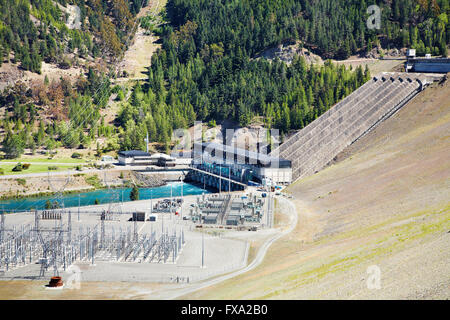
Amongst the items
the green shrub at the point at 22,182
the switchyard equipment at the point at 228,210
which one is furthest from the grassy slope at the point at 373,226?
the green shrub at the point at 22,182

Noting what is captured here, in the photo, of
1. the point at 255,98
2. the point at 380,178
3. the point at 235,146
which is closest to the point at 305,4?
the point at 255,98

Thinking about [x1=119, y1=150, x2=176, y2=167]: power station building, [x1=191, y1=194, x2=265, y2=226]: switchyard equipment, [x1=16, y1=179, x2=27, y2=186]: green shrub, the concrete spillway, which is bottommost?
[x1=191, y1=194, x2=265, y2=226]: switchyard equipment

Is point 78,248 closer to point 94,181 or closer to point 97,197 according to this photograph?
point 97,197

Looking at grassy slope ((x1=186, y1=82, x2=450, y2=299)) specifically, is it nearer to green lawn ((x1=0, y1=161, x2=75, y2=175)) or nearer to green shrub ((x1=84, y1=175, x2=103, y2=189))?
green shrub ((x1=84, y1=175, x2=103, y2=189))

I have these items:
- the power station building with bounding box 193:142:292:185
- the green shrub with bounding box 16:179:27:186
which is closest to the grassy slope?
the power station building with bounding box 193:142:292:185

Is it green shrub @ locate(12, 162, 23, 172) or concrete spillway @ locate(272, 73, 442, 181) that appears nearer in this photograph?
concrete spillway @ locate(272, 73, 442, 181)

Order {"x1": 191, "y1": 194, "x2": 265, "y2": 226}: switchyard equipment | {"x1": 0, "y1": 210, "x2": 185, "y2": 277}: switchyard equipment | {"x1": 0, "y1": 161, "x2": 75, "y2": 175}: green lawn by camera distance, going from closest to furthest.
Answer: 1. {"x1": 0, "y1": 210, "x2": 185, "y2": 277}: switchyard equipment
2. {"x1": 191, "y1": 194, "x2": 265, "y2": 226}: switchyard equipment
3. {"x1": 0, "y1": 161, "x2": 75, "y2": 175}: green lawn

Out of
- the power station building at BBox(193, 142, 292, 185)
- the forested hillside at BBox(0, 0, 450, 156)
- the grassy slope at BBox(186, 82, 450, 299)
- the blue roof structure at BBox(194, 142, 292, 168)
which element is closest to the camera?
the grassy slope at BBox(186, 82, 450, 299)
